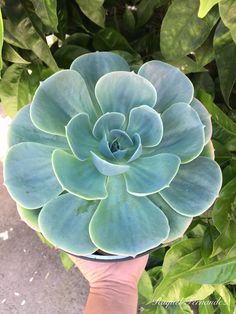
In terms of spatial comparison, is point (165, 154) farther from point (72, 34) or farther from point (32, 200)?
point (72, 34)

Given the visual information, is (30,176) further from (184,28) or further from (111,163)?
(184,28)

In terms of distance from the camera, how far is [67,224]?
0.40 metres

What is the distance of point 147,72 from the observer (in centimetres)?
44

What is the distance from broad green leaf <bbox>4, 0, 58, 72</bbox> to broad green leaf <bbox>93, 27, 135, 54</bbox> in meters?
0.11

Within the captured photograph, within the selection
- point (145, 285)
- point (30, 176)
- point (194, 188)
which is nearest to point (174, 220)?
point (194, 188)

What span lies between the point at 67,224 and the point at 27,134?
0.09 metres

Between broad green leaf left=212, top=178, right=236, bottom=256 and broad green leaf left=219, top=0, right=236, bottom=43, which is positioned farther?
broad green leaf left=212, top=178, right=236, bottom=256

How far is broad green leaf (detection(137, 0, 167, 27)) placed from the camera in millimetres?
618

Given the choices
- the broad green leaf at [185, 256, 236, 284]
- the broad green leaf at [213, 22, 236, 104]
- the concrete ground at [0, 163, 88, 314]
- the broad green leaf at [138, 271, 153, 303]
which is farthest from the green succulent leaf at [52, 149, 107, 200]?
the concrete ground at [0, 163, 88, 314]

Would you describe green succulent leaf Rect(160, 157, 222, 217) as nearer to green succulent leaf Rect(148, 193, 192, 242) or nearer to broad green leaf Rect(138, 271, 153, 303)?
green succulent leaf Rect(148, 193, 192, 242)

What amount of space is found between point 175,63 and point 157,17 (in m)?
0.15

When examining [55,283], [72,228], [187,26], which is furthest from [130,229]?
[55,283]

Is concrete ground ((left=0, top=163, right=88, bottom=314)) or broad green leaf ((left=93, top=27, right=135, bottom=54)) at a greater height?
broad green leaf ((left=93, top=27, right=135, bottom=54))

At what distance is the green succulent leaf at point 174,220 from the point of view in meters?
0.42
